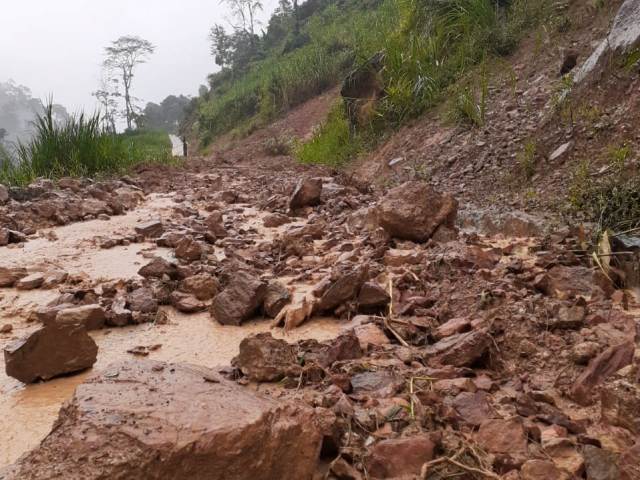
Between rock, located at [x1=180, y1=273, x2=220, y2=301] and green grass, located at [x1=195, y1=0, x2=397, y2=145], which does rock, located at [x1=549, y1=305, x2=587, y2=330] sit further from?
green grass, located at [x1=195, y1=0, x2=397, y2=145]

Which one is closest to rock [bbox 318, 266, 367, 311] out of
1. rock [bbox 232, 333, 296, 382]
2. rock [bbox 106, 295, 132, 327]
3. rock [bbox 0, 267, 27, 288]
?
rock [bbox 232, 333, 296, 382]

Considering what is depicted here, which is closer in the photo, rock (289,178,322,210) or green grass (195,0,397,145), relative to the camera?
rock (289,178,322,210)

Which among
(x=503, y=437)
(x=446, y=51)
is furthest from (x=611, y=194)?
(x=446, y=51)

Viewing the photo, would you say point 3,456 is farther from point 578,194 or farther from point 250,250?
point 578,194

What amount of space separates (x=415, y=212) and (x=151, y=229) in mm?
1946

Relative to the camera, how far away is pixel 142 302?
2215 millimetres

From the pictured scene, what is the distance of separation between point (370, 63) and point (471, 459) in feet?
22.0

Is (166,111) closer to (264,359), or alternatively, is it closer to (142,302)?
(142,302)

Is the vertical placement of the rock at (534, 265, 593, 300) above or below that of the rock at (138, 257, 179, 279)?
below

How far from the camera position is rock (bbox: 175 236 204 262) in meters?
2.95

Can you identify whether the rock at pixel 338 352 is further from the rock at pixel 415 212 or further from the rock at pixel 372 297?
A: the rock at pixel 415 212

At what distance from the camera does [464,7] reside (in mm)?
6223

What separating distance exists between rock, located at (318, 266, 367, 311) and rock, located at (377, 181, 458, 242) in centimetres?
88

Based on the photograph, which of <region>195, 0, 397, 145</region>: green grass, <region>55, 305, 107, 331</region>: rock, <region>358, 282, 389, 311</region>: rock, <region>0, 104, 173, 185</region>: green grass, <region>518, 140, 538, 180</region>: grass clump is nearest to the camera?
<region>55, 305, 107, 331</region>: rock
